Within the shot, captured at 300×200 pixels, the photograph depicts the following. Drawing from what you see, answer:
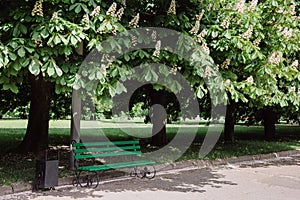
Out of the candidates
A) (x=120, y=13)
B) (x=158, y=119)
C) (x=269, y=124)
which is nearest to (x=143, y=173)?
(x=120, y=13)

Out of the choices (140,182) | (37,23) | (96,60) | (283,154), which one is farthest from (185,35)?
(283,154)

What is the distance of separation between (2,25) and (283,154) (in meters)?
9.63

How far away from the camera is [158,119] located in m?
12.6

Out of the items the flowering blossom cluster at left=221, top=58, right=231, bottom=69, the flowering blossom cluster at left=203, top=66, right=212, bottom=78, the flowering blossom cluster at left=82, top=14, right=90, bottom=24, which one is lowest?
the flowering blossom cluster at left=203, top=66, right=212, bottom=78

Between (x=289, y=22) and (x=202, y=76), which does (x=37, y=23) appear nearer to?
(x=202, y=76)

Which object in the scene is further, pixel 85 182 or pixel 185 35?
pixel 85 182

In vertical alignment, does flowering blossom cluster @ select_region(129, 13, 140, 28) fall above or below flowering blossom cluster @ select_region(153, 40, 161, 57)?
above

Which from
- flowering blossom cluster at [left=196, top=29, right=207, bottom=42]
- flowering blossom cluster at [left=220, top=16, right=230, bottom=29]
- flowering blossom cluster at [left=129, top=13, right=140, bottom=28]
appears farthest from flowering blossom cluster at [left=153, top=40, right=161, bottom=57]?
flowering blossom cluster at [left=220, top=16, right=230, bottom=29]

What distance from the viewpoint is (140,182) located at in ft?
23.4

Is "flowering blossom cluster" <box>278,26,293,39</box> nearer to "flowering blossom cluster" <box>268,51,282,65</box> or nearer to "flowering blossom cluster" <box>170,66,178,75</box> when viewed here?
"flowering blossom cluster" <box>268,51,282,65</box>

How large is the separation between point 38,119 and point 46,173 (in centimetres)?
461

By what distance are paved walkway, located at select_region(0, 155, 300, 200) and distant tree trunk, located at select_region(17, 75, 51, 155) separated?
4011 millimetres

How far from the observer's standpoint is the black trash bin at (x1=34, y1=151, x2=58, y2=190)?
239 inches

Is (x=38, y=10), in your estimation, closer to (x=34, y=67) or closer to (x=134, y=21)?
(x=34, y=67)
